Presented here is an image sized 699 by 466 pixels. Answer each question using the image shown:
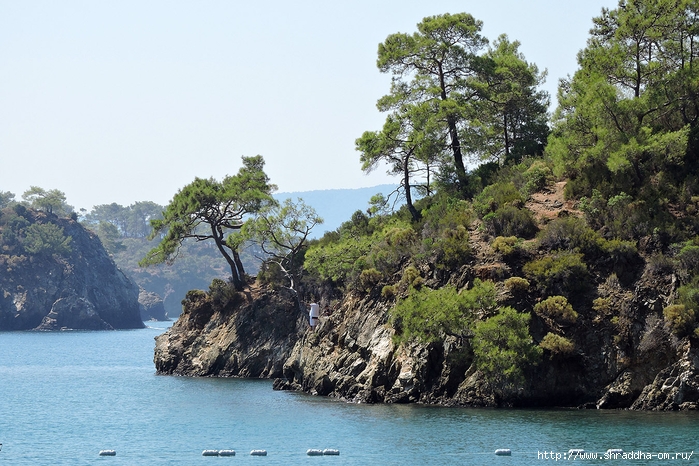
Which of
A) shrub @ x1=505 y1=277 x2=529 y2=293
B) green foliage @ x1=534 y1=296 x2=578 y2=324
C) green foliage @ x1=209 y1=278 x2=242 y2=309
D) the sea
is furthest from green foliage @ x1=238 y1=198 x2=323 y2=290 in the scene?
green foliage @ x1=534 y1=296 x2=578 y2=324

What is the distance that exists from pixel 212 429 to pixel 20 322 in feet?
482

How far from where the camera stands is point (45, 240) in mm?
191875

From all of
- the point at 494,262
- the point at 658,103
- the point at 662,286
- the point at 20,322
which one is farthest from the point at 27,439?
the point at 20,322

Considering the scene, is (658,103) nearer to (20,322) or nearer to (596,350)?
(596,350)

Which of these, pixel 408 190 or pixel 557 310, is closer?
pixel 557 310

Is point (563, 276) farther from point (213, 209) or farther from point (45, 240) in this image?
point (45, 240)

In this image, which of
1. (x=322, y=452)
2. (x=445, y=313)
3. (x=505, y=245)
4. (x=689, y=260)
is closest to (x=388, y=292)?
(x=505, y=245)

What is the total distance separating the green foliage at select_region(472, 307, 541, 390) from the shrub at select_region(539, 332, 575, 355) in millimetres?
657

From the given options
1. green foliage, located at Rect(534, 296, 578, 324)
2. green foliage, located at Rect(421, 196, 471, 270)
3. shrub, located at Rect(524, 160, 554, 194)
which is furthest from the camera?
shrub, located at Rect(524, 160, 554, 194)

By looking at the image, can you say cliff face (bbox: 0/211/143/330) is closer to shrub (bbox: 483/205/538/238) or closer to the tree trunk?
the tree trunk

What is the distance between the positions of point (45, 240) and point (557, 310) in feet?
516

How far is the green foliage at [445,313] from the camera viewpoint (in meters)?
53.1

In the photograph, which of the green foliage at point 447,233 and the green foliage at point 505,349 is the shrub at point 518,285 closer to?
the green foliage at point 505,349

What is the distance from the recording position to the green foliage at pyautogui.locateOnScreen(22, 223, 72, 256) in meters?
189
